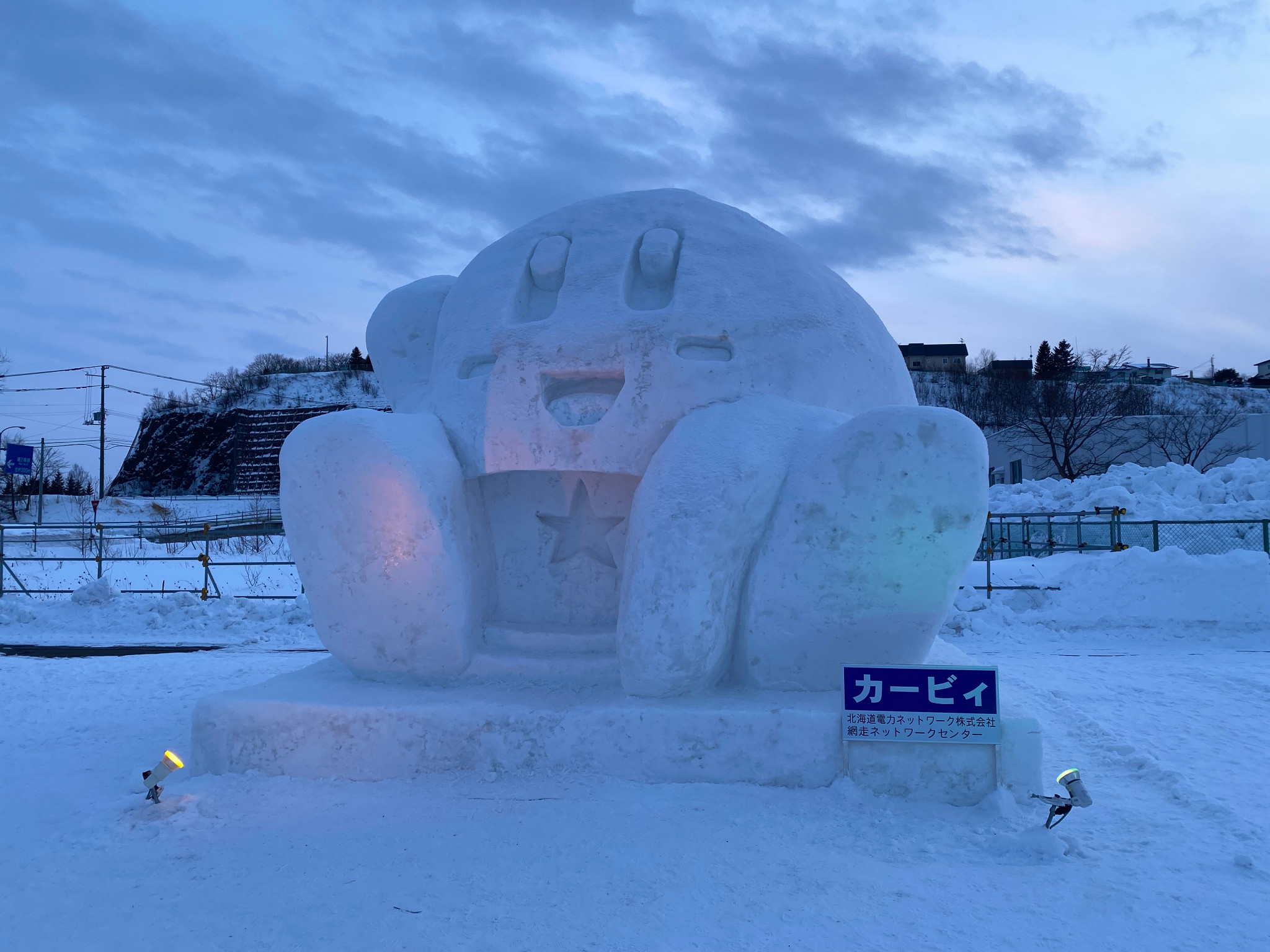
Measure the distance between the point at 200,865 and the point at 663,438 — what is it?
2.85 metres

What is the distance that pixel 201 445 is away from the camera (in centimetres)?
3941

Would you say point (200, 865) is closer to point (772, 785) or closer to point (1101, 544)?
point (772, 785)

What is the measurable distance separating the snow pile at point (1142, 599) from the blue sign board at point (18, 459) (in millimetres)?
23553

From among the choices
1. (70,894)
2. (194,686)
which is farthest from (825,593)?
(194,686)

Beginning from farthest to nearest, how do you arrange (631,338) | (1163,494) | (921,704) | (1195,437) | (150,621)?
1. (1195,437)
2. (1163,494)
3. (150,621)
4. (631,338)
5. (921,704)

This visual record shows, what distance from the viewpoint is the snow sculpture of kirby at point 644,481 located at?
164 inches

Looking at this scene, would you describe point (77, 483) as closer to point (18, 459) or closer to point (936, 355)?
point (18, 459)

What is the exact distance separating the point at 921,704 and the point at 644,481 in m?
1.72

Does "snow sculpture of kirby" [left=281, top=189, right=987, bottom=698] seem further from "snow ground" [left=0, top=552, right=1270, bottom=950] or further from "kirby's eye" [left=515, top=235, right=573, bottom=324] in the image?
"snow ground" [left=0, top=552, right=1270, bottom=950]

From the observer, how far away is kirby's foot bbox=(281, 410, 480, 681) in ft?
14.6

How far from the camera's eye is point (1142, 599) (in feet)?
32.3

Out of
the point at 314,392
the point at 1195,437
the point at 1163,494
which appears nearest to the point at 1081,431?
the point at 1195,437

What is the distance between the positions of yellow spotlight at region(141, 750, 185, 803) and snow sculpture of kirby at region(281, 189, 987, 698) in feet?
3.36

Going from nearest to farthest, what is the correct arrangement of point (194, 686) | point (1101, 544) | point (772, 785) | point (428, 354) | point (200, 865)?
1. point (200, 865)
2. point (772, 785)
3. point (428, 354)
4. point (194, 686)
5. point (1101, 544)
